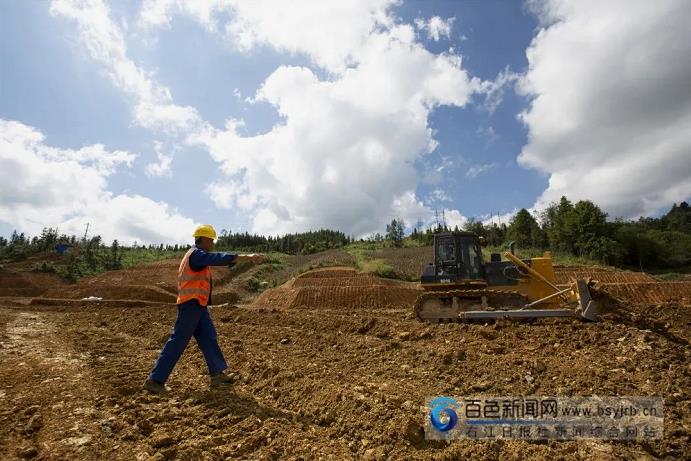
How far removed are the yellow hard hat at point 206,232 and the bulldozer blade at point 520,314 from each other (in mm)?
5918

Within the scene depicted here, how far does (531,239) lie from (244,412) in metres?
63.9

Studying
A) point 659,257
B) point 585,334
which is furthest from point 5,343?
point 659,257

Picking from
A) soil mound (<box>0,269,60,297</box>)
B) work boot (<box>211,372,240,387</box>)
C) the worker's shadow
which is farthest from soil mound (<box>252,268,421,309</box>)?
soil mound (<box>0,269,60,297</box>)

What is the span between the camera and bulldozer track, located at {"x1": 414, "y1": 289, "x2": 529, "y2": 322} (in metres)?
9.46

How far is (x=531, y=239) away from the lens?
6081 cm

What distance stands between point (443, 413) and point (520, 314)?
16.7 feet

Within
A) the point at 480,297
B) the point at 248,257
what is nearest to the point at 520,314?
the point at 480,297

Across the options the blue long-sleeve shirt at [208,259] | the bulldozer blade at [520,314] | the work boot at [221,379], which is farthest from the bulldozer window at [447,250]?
the blue long-sleeve shirt at [208,259]

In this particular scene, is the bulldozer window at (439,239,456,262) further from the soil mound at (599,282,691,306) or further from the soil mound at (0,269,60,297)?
the soil mound at (0,269,60,297)

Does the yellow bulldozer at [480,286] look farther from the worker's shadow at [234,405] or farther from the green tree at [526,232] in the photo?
Result: the green tree at [526,232]

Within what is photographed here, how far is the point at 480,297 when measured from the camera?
9734 mm

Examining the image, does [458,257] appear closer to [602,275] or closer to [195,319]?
[195,319]

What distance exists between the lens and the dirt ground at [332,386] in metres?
3.20

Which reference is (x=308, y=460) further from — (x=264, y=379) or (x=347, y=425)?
(x=264, y=379)
